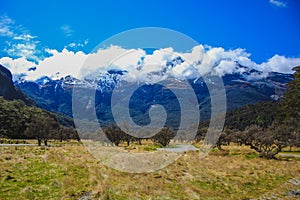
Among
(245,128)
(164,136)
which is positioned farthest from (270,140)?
(164,136)

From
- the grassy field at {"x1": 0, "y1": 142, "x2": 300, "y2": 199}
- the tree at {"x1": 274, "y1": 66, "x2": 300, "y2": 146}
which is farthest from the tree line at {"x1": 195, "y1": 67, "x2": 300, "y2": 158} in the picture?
the grassy field at {"x1": 0, "y1": 142, "x2": 300, "y2": 199}

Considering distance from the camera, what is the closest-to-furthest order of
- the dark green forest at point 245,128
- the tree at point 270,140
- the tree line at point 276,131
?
the tree at point 270,140
the tree line at point 276,131
the dark green forest at point 245,128

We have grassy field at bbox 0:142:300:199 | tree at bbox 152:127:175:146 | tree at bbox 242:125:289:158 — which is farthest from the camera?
tree at bbox 152:127:175:146

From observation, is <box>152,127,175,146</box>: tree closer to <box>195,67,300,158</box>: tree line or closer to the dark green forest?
the dark green forest

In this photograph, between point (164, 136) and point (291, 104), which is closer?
point (291, 104)

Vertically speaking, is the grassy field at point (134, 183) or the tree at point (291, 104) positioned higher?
the tree at point (291, 104)

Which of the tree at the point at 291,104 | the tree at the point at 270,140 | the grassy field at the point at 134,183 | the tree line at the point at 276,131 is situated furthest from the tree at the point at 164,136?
the grassy field at the point at 134,183

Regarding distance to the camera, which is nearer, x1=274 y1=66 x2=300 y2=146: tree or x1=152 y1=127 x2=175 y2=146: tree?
x1=274 y1=66 x2=300 y2=146: tree

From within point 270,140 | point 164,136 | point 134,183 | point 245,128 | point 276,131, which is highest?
point 245,128

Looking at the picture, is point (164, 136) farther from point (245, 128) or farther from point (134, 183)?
point (134, 183)

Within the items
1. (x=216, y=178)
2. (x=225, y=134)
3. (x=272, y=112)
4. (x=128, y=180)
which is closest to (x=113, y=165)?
(x=128, y=180)

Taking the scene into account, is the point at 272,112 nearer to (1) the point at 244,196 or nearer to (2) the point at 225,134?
(2) the point at 225,134

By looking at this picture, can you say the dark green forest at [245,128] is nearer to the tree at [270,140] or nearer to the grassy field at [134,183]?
the tree at [270,140]

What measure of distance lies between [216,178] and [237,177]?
7.16 ft
